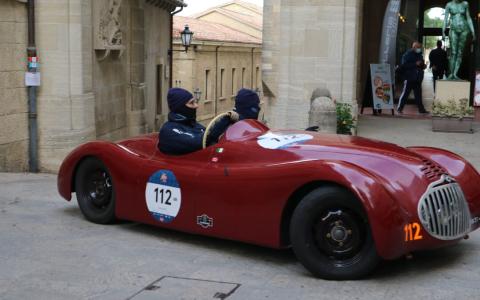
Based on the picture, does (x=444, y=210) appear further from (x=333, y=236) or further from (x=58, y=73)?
(x=58, y=73)

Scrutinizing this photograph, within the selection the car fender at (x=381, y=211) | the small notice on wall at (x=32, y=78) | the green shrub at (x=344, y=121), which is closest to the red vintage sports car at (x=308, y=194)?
the car fender at (x=381, y=211)

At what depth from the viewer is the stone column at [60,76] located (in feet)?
39.7

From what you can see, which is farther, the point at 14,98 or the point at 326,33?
the point at 326,33

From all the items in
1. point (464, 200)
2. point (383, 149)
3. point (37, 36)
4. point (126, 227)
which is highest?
point (37, 36)

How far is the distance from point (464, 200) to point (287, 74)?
8886 millimetres

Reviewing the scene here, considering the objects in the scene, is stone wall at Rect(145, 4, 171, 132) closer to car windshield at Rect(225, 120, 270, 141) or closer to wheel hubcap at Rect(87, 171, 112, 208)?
wheel hubcap at Rect(87, 171, 112, 208)

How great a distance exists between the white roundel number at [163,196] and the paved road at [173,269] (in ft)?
0.80

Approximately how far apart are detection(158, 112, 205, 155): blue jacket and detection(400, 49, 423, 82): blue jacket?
1133 centimetres

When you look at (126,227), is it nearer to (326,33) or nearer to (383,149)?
(383,149)

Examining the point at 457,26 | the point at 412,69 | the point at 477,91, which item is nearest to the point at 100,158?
the point at 457,26

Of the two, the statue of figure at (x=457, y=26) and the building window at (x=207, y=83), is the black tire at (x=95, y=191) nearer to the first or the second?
the statue of figure at (x=457, y=26)

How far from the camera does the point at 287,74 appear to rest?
14.0 metres

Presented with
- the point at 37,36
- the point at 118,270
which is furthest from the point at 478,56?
the point at 118,270

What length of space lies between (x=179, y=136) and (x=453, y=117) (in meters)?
8.99
